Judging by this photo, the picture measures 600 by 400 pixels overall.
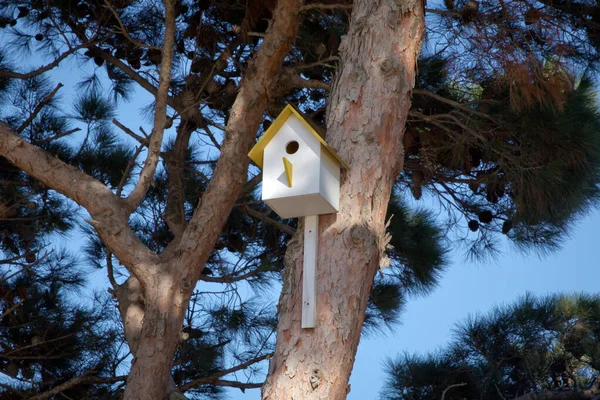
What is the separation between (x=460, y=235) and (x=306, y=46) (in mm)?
1325

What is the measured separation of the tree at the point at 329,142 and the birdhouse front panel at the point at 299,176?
0.22ft

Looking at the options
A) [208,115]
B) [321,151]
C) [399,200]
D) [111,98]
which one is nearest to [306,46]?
[208,115]

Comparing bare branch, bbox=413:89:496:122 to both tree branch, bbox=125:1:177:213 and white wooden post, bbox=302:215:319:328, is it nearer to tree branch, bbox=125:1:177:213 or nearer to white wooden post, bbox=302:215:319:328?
tree branch, bbox=125:1:177:213

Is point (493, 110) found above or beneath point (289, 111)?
above

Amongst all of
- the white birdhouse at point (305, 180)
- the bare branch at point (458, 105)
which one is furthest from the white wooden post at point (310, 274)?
the bare branch at point (458, 105)

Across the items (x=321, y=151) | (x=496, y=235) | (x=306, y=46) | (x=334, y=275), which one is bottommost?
A: (x=334, y=275)

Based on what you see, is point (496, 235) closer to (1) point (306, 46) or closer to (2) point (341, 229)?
(1) point (306, 46)

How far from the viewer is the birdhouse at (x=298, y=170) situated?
1.98 m

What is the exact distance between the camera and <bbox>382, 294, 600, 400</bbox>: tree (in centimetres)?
419

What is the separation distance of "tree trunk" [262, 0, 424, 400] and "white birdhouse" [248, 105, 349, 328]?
27 millimetres

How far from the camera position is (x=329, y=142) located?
217cm

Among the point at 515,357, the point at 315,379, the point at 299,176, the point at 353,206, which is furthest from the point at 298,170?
the point at 515,357

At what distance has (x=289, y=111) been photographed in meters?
2.13

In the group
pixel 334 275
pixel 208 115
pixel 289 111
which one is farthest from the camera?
pixel 208 115
